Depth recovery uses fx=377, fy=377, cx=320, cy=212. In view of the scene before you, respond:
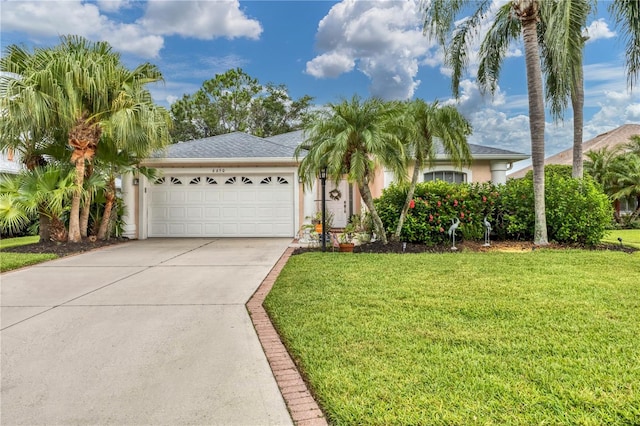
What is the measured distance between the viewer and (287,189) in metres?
12.9

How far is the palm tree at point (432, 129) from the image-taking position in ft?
28.8

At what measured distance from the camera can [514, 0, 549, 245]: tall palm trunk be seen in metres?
9.38

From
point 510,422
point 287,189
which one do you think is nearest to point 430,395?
point 510,422

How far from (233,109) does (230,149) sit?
18951 millimetres

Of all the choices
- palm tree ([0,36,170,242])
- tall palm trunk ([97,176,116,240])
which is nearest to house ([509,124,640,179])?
palm tree ([0,36,170,242])

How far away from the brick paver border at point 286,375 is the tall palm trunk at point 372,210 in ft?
16.2

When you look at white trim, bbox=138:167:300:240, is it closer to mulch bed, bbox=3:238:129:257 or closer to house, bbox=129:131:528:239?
house, bbox=129:131:528:239

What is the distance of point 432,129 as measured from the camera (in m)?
8.87

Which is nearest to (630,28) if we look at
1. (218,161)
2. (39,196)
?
(218,161)

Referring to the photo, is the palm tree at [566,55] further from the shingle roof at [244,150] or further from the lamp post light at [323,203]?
the lamp post light at [323,203]

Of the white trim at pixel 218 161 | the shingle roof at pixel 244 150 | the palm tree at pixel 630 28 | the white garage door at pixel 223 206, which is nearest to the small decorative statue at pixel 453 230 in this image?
the shingle roof at pixel 244 150

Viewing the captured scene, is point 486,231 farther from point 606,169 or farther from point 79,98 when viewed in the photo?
point 606,169

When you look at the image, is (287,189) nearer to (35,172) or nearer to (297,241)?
(297,241)

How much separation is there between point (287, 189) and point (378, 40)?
6885 millimetres
